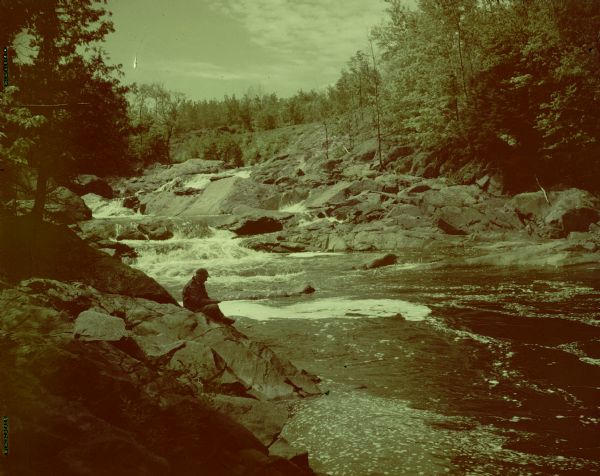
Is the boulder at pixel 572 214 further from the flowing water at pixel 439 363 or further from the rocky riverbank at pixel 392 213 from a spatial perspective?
the flowing water at pixel 439 363

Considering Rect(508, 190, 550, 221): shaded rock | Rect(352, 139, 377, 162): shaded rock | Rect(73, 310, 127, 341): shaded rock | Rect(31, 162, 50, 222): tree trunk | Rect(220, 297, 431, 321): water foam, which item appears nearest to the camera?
Rect(73, 310, 127, 341): shaded rock

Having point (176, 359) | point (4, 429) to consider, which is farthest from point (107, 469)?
point (176, 359)

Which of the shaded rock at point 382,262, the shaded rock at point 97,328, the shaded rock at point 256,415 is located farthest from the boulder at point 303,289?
the shaded rock at point 97,328

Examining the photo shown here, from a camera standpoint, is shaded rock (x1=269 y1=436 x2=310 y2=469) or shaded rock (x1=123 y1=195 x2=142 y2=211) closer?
shaded rock (x1=269 y1=436 x2=310 y2=469)

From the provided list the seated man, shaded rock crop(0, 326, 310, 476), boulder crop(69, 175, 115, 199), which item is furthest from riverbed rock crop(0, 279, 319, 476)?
boulder crop(69, 175, 115, 199)

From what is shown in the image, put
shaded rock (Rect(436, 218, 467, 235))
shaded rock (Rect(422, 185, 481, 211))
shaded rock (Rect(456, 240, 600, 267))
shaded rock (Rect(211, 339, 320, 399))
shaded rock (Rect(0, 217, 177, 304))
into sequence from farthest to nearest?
shaded rock (Rect(422, 185, 481, 211)) < shaded rock (Rect(436, 218, 467, 235)) < shaded rock (Rect(456, 240, 600, 267)) < shaded rock (Rect(0, 217, 177, 304)) < shaded rock (Rect(211, 339, 320, 399))

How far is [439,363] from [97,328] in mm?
6695

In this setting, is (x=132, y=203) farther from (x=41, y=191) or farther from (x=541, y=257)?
(x=541, y=257)

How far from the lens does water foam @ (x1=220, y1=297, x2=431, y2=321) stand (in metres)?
14.5

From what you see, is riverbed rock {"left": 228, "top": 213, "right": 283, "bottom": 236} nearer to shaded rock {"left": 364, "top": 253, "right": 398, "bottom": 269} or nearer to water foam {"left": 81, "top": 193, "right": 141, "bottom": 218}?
shaded rock {"left": 364, "top": 253, "right": 398, "bottom": 269}

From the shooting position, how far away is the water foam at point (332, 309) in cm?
1452

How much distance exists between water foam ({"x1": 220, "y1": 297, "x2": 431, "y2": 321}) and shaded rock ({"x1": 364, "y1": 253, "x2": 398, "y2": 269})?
580 cm

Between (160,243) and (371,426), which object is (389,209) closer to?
(160,243)

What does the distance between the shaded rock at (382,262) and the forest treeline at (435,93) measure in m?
10.9
